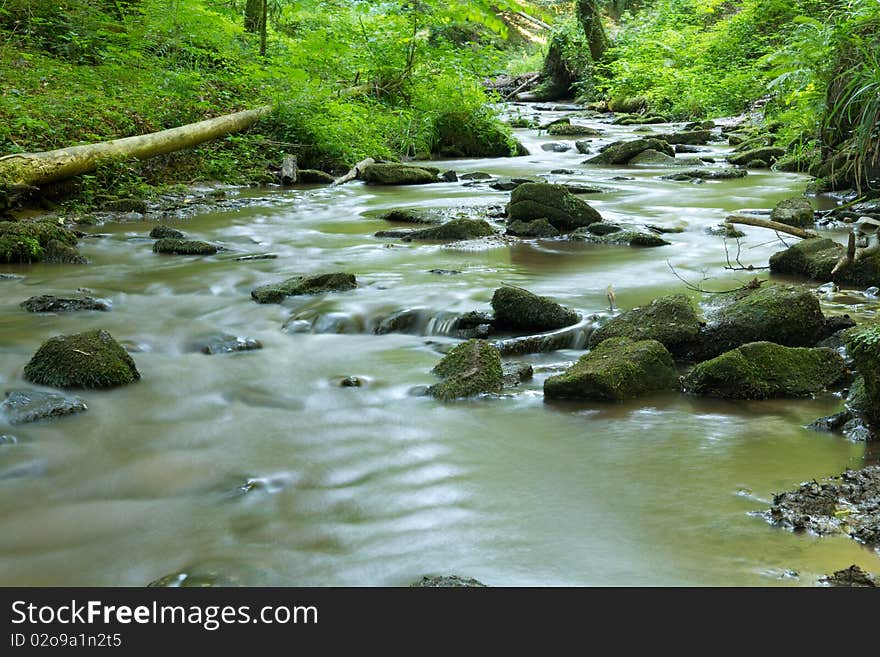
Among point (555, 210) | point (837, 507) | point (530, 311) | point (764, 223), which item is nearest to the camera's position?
point (837, 507)

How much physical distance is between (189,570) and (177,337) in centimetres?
330

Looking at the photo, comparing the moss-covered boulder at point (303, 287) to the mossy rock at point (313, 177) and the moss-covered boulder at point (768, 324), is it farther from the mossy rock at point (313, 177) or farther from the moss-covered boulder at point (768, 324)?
the mossy rock at point (313, 177)

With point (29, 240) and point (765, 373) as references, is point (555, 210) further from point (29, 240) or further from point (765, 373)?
point (29, 240)

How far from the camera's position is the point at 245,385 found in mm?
5055

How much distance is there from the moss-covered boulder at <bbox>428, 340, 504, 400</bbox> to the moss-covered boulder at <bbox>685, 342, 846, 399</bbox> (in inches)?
42.7

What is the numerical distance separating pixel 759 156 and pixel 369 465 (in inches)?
516

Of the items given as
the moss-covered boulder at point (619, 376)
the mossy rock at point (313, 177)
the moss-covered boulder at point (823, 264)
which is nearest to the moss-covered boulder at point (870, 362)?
the moss-covered boulder at point (619, 376)

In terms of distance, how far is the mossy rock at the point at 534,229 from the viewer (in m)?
9.35

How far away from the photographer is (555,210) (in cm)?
958

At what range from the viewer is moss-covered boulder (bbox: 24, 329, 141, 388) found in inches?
187

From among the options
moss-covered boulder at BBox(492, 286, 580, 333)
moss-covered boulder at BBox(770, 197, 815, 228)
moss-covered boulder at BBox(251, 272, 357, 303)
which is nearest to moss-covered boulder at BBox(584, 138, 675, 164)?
moss-covered boulder at BBox(770, 197, 815, 228)

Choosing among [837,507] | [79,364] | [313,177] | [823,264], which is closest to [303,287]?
[79,364]

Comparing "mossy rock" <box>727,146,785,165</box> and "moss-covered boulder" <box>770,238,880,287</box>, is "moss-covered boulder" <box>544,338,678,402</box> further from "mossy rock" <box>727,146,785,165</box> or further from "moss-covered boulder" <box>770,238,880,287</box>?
"mossy rock" <box>727,146,785,165</box>

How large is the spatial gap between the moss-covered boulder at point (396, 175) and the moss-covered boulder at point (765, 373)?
950cm
